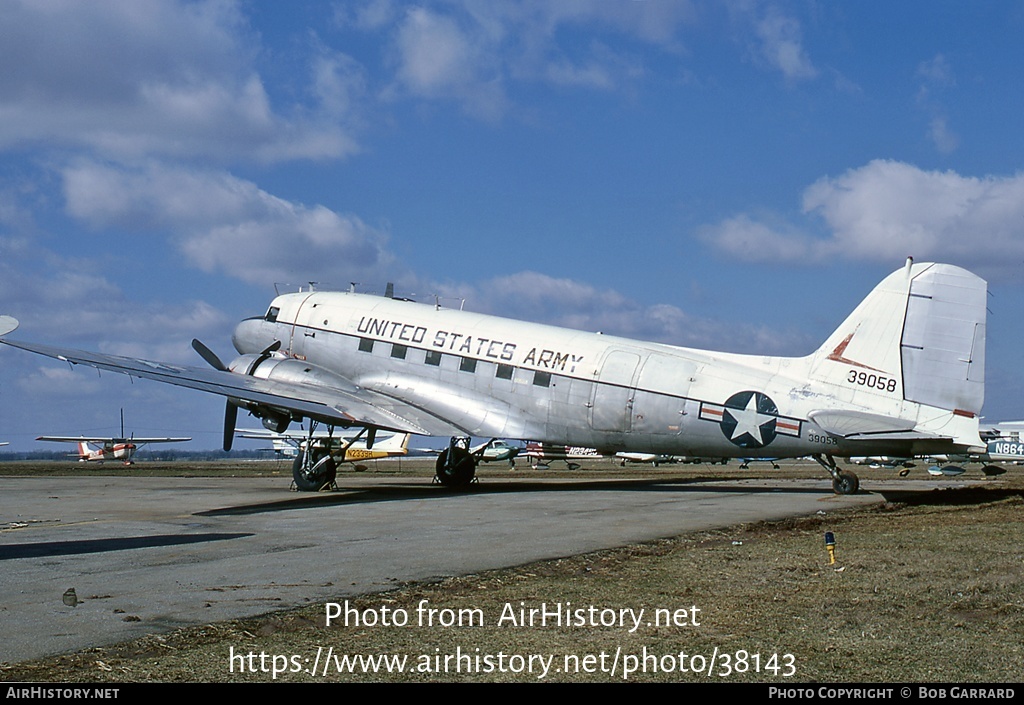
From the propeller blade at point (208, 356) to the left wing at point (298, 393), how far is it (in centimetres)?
63

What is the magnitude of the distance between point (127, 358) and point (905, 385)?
65.8 ft

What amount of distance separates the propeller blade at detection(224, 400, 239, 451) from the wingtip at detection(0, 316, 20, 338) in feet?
36.4

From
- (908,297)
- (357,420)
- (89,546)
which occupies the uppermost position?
(908,297)

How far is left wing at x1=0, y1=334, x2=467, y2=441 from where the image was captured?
931 inches

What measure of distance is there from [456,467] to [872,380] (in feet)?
40.9

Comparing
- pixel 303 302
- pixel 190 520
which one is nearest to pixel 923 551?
pixel 190 520

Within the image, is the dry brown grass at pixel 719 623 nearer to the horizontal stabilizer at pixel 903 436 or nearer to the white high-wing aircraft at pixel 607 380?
the horizontal stabilizer at pixel 903 436

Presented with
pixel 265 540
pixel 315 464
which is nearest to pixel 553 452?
pixel 315 464

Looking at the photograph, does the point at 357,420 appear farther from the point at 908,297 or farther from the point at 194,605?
the point at 194,605

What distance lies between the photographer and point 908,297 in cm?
2258

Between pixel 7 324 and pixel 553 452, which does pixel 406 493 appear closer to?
pixel 553 452

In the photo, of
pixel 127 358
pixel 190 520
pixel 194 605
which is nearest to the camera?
pixel 194 605

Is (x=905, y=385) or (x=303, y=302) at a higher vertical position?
(x=303, y=302)

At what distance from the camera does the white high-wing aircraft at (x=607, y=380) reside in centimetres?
2200
